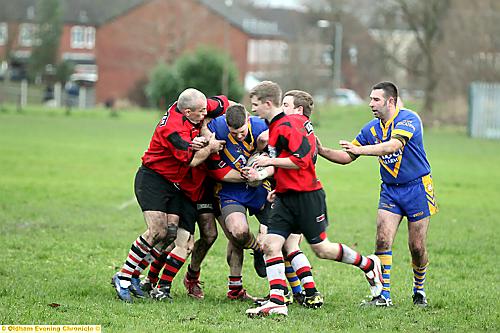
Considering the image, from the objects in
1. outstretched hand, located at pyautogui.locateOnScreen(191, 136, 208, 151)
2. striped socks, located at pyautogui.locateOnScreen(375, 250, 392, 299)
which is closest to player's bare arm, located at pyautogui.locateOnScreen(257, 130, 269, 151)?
outstretched hand, located at pyautogui.locateOnScreen(191, 136, 208, 151)

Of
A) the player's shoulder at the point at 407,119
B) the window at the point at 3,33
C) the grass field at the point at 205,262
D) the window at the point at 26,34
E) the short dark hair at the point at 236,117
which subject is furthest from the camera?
the window at the point at 3,33

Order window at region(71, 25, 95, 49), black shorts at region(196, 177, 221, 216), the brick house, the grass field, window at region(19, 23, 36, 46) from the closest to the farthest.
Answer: the grass field < black shorts at region(196, 177, 221, 216) < the brick house < window at region(19, 23, 36, 46) < window at region(71, 25, 95, 49)

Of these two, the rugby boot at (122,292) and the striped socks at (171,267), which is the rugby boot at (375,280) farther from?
the rugby boot at (122,292)

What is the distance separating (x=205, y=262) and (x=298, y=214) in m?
3.66

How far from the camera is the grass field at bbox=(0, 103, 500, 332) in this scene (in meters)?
8.42

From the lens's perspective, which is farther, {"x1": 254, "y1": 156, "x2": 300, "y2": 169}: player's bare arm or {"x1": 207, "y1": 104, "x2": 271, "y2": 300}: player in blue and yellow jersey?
{"x1": 207, "y1": 104, "x2": 271, "y2": 300}: player in blue and yellow jersey

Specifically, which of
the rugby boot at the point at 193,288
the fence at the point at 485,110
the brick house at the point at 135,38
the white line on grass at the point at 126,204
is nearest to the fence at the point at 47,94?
the brick house at the point at 135,38

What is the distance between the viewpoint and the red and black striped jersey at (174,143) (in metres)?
9.21

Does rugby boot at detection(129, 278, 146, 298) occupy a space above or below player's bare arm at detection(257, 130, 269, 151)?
below

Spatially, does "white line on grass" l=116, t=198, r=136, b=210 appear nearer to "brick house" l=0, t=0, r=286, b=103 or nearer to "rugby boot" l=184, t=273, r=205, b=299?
"rugby boot" l=184, t=273, r=205, b=299

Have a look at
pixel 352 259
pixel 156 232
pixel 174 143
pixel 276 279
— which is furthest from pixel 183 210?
pixel 352 259

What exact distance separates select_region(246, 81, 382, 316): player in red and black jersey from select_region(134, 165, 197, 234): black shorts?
108 cm

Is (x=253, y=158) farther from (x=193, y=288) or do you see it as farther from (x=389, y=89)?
(x=193, y=288)

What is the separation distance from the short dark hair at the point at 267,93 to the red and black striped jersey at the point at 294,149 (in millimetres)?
156
